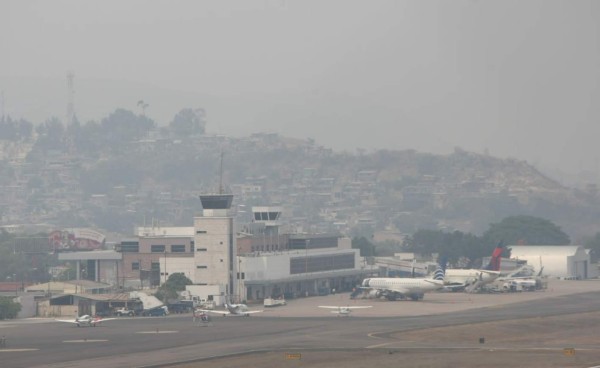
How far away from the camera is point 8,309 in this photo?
579 ft

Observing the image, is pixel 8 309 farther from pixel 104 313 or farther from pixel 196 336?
pixel 196 336

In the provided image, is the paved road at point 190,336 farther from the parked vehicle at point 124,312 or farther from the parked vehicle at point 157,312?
the parked vehicle at point 124,312

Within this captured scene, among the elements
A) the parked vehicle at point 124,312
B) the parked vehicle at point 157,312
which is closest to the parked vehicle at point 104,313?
the parked vehicle at point 124,312

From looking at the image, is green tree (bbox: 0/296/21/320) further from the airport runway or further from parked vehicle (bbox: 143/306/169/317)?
parked vehicle (bbox: 143/306/169/317)

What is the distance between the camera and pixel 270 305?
198 m

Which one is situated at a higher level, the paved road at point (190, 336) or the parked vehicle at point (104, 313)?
the parked vehicle at point (104, 313)

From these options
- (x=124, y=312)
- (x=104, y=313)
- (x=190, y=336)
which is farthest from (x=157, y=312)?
(x=190, y=336)

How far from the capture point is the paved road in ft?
400

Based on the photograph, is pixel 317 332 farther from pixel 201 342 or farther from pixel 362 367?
pixel 362 367

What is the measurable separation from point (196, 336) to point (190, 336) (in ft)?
2.20

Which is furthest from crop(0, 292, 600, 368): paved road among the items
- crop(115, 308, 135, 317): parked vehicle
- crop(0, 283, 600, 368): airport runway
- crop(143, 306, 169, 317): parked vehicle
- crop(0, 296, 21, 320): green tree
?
crop(0, 296, 21, 320): green tree

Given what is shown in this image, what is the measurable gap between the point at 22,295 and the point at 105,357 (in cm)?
7126

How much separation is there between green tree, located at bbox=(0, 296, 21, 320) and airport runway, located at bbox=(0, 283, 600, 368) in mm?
4653

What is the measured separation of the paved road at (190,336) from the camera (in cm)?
12188
